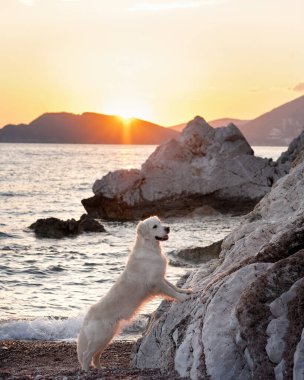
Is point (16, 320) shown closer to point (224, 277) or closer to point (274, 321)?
point (224, 277)

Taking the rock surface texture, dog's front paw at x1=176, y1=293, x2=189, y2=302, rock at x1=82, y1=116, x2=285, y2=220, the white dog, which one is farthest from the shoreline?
rock at x1=82, y1=116, x2=285, y2=220

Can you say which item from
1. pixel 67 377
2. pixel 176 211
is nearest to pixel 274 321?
pixel 67 377

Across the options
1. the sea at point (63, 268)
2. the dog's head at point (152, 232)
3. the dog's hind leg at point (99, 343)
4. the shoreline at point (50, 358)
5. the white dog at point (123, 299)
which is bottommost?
the sea at point (63, 268)

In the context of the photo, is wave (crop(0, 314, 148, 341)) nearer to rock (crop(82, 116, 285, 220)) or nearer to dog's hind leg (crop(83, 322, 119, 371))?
dog's hind leg (crop(83, 322, 119, 371))

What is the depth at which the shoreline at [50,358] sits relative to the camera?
8.59m

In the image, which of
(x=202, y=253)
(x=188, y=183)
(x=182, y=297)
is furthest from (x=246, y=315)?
(x=188, y=183)

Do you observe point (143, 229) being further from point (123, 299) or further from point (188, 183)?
point (188, 183)

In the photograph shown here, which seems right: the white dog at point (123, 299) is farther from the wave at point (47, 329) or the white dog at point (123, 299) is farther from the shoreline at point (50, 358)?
the wave at point (47, 329)

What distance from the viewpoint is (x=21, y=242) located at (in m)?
28.1

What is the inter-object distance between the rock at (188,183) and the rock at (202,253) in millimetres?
14856

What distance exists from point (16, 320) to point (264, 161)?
93.4 ft

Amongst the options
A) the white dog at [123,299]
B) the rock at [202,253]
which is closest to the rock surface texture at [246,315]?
the white dog at [123,299]

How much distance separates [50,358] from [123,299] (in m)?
3.40

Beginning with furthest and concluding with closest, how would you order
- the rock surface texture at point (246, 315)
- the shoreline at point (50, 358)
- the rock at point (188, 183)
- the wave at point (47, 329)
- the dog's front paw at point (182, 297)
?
the rock at point (188, 183)
the wave at point (47, 329)
the shoreline at point (50, 358)
the dog's front paw at point (182, 297)
the rock surface texture at point (246, 315)
